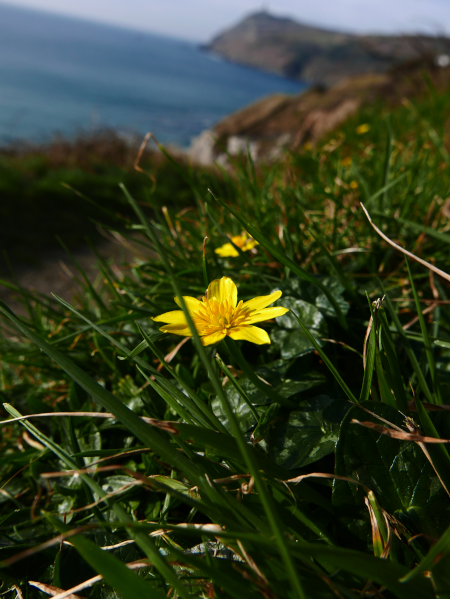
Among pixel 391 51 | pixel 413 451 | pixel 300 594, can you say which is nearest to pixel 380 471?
pixel 413 451

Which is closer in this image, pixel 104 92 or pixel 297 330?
pixel 297 330

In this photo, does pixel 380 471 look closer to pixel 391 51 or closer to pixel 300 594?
pixel 300 594

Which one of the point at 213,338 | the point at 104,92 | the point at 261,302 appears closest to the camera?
the point at 213,338

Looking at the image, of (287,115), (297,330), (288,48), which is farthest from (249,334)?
(288,48)

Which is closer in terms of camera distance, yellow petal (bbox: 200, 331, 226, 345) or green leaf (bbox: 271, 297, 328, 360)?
yellow petal (bbox: 200, 331, 226, 345)

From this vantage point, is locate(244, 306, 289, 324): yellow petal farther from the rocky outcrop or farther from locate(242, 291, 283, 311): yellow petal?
the rocky outcrop

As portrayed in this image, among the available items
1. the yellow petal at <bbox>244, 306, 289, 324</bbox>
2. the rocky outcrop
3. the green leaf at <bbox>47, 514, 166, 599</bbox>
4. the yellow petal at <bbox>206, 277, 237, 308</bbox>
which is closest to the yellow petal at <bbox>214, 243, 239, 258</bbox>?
the yellow petal at <bbox>206, 277, 237, 308</bbox>

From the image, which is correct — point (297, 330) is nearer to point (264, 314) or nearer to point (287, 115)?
point (264, 314)
